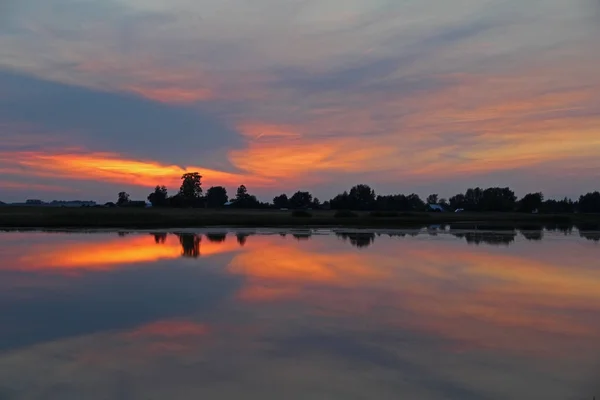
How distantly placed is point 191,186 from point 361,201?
45.8m

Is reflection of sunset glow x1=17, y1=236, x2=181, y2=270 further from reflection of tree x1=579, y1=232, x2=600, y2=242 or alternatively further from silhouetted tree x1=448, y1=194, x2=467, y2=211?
silhouetted tree x1=448, y1=194, x2=467, y2=211

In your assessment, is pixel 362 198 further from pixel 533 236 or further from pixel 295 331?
pixel 295 331

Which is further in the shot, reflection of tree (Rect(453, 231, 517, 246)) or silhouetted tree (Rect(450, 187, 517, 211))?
silhouetted tree (Rect(450, 187, 517, 211))

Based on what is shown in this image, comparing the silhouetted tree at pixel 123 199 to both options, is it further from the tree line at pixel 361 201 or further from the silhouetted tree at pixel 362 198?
the silhouetted tree at pixel 362 198

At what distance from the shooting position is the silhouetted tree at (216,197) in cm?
14912

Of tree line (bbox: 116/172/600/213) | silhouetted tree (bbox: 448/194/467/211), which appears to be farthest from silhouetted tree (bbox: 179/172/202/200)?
silhouetted tree (bbox: 448/194/467/211)

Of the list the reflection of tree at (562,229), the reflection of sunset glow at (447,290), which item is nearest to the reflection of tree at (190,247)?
the reflection of sunset glow at (447,290)

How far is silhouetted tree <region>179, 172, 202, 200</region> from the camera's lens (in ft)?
462

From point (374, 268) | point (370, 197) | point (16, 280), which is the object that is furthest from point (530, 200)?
point (16, 280)

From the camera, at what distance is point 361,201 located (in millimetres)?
127875

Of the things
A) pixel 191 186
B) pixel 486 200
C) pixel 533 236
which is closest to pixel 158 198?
pixel 191 186

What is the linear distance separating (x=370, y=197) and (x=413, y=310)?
12045cm

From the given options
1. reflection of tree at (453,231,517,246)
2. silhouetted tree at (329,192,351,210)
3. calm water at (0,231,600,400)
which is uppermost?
silhouetted tree at (329,192,351,210)

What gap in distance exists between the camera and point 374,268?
20.2 metres
